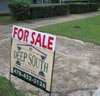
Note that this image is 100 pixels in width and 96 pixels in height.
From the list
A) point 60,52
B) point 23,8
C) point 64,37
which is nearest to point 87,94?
point 60,52

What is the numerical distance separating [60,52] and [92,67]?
1557mm

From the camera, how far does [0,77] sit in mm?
4340

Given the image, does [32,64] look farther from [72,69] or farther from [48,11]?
[48,11]

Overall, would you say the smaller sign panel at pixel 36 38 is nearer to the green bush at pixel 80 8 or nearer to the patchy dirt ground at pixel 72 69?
the patchy dirt ground at pixel 72 69

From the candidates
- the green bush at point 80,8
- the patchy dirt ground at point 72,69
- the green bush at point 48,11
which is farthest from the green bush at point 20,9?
the green bush at point 80,8

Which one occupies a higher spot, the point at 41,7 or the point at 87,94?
the point at 41,7

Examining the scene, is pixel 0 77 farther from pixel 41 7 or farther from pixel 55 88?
pixel 41 7

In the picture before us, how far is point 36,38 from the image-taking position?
9.70 feet

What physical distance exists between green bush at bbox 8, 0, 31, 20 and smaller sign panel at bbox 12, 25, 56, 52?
1018 centimetres

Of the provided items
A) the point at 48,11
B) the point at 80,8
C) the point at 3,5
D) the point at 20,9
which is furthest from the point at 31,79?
the point at 3,5

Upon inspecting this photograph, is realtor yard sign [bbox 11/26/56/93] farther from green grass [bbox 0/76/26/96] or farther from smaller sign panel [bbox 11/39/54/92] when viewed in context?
green grass [bbox 0/76/26/96]

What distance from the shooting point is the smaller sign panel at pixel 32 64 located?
288cm

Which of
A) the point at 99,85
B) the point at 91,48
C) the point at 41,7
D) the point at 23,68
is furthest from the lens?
the point at 41,7

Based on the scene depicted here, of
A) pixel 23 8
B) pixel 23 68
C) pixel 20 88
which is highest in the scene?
pixel 23 8
